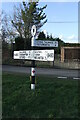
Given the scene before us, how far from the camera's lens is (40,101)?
24.4 feet

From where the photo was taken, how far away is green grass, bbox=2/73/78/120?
6582 millimetres

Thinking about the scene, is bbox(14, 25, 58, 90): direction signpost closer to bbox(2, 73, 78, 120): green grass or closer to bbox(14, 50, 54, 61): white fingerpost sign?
bbox(14, 50, 54, 61): white fingerpost sign

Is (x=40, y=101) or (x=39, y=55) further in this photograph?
(x=39, y=55)

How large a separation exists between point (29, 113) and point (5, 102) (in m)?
1.09

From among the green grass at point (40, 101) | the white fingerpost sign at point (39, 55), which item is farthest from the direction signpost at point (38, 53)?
the green grass at point (40, 101)

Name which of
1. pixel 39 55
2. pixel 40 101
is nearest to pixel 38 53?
pixel 39 55

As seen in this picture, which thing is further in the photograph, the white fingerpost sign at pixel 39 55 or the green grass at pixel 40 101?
the white fingerpost sign at pixel 39 55

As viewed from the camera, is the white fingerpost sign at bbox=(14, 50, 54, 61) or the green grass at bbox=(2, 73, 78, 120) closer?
the green grass at bbox=(2, 73, 78, 120)

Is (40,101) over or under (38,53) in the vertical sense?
under

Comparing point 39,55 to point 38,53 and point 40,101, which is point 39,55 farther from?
point 40,101

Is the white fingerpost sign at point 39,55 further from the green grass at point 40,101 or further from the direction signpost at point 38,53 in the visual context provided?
the green grass at point 40,101

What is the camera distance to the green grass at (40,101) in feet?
21.6

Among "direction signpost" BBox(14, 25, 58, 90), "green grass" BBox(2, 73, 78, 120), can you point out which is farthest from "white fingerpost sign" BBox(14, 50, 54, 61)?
"green grass" BBox(2, 73, 78, 120)

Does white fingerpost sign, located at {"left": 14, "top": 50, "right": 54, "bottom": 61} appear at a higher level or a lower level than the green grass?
higher
